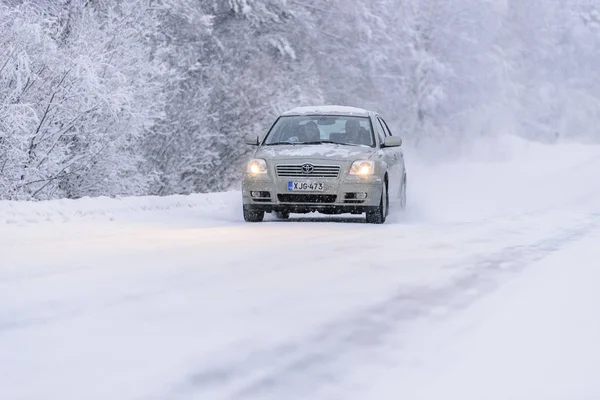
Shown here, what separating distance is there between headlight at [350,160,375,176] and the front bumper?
94 mm

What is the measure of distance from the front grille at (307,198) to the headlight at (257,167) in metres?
0.46

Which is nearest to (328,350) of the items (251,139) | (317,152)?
(317,152)

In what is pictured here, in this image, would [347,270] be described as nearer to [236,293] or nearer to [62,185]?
[236,293]

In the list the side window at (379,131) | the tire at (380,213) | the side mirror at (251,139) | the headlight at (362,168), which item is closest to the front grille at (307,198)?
the headlight at (362,168)

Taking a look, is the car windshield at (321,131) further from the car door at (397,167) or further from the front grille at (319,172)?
the front grille at (319,172)

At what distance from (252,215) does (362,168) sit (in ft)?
5.56

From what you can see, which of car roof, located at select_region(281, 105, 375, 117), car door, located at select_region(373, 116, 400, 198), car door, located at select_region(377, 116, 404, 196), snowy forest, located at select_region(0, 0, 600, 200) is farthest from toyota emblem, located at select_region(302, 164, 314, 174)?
snowy forest, located at select_region(0, 0, 600, 200)

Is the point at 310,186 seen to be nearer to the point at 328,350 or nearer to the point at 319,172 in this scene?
the point at 319,172

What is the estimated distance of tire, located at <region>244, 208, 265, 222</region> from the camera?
15281 mm

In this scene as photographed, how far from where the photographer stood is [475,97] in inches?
1940

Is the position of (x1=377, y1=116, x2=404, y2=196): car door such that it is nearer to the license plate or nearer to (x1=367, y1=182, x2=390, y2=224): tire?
(x1=367, y1=182, x2=390, y2=224): tire

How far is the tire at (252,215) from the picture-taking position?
1528 cm

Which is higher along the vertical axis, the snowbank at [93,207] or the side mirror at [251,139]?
the side mirror at [251,139]

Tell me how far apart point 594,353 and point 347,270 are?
342 cm
